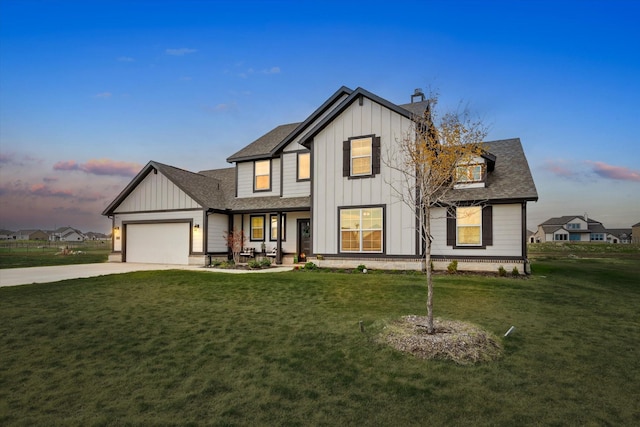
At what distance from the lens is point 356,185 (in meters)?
16.2

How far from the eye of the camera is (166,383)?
14.0 ft

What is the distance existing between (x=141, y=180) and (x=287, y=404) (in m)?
21.5

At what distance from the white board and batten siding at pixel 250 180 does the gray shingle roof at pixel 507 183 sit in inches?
402

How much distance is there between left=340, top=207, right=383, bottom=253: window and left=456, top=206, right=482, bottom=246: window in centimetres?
372

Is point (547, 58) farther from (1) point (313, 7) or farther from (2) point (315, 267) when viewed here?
(2) point (315, 267)

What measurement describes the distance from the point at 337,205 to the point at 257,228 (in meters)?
6.72

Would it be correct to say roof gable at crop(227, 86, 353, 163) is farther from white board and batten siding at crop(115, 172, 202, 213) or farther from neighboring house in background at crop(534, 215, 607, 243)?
neighboring house in background at crop(534, 215, 607, 243)

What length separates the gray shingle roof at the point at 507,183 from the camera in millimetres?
14617

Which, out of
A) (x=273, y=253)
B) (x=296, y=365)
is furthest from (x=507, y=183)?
(x=296, y=365)

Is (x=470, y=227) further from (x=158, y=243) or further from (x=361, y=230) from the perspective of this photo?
(x=158, y=243)

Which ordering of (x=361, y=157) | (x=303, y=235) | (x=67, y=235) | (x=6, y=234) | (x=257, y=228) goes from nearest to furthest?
(x=361, y=157) → (x=303, y=235) → (x=257, y=228) → (x=6, y=234) → (x=67, y=235)

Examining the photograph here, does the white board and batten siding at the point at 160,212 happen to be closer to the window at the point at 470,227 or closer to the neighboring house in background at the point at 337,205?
the neighboring house in background at the point at 337,205

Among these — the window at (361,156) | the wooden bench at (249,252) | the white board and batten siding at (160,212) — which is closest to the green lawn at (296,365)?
the window at (361,156)

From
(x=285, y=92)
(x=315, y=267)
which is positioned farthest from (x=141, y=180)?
(x=315, y=267)
